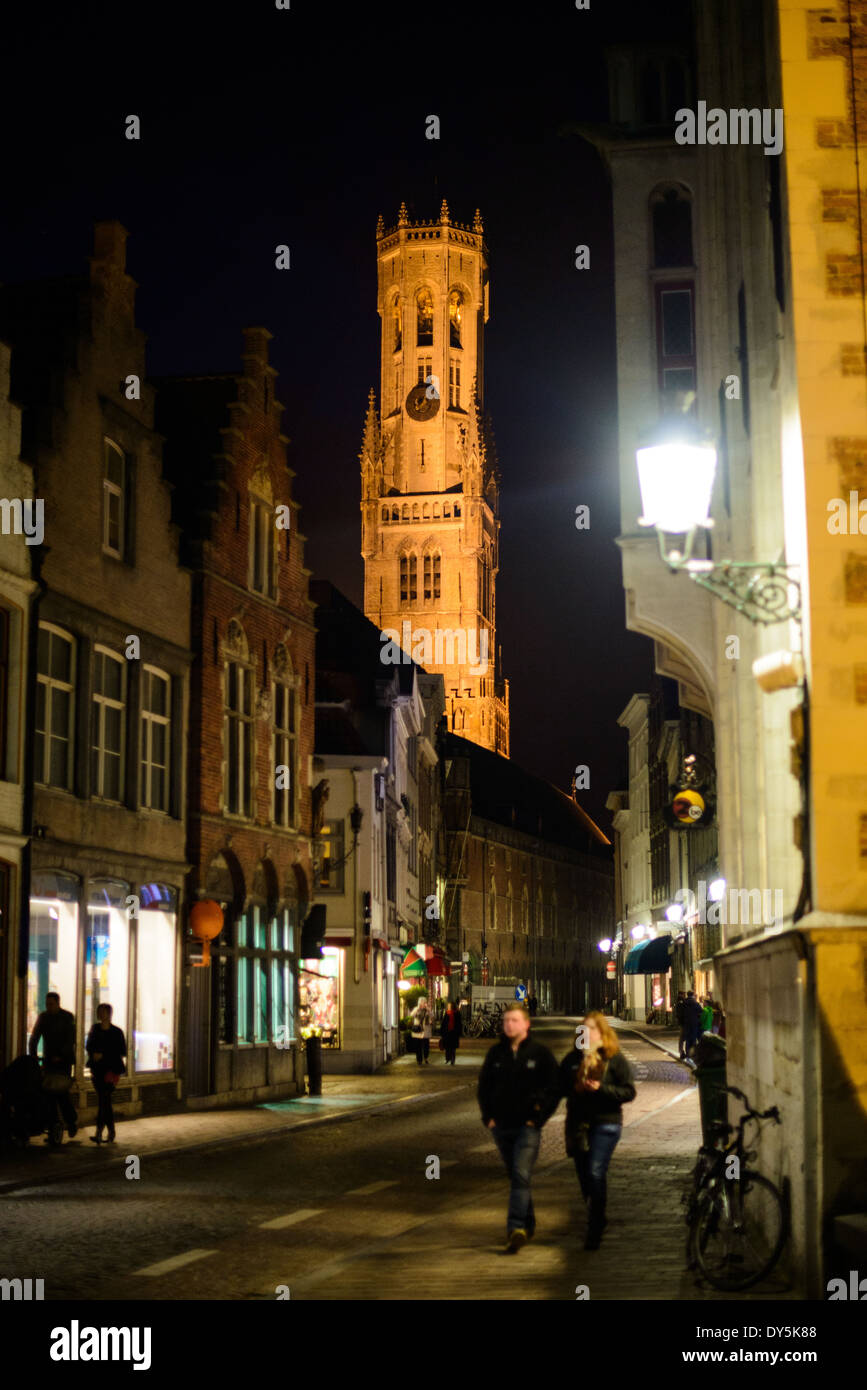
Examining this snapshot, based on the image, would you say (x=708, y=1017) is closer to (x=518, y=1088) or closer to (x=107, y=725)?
(x=107, y=725)

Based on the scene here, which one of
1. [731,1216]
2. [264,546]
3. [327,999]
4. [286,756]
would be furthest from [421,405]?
[731,1216]

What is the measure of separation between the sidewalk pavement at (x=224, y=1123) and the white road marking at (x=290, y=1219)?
11.1 feet

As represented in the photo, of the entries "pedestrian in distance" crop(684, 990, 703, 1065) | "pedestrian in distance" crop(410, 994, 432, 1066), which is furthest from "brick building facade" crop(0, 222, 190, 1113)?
"pedestrian in distance" crop(410, 994, 432, 1066)

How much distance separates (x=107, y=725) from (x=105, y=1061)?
608cm

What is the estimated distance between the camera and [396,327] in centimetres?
14938

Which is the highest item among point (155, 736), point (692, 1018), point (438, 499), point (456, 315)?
point (456, 315)

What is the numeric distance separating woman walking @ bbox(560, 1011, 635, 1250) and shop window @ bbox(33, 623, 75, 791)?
1240 cm

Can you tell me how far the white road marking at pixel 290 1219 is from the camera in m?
14.0

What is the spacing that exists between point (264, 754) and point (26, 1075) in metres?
12.4

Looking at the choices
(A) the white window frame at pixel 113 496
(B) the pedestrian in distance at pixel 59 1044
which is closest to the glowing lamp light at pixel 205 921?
(A) the white window frame at pixel 113 496

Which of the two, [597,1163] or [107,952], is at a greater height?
[107,952]

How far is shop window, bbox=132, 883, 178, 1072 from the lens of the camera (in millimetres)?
26562

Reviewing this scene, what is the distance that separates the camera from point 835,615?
9.74 metres

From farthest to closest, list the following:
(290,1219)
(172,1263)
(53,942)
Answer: (53,942) → (290,1219) → (172,1263)
